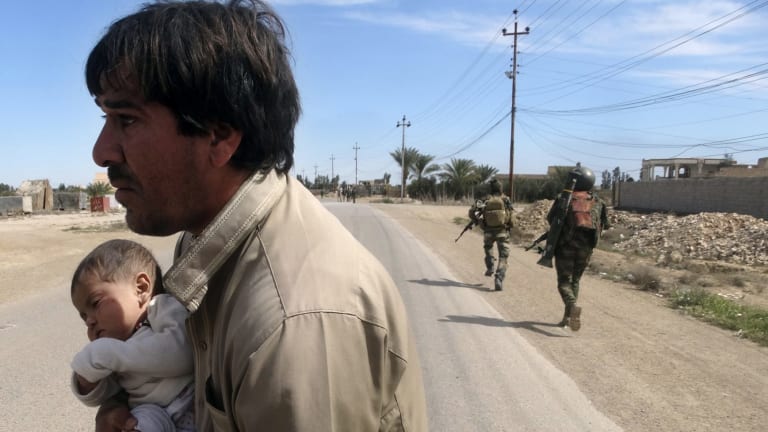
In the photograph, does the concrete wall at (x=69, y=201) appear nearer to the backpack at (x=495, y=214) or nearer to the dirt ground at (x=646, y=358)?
the dirt ground at (x=646, y=358)

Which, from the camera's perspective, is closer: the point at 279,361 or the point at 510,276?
the point at 279,361

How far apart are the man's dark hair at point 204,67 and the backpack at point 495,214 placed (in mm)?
9753

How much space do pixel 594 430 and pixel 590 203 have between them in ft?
14.5

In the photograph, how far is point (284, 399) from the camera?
95cm

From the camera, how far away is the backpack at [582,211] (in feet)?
25.8

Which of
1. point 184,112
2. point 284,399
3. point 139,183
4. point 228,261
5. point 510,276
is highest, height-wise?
point 184,112

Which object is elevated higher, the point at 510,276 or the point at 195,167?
the point at 195,167

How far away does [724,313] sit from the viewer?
896 centimetres

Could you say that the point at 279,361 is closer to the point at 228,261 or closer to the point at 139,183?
the point at 228,261

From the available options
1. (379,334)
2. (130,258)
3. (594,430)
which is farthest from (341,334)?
(594,430)

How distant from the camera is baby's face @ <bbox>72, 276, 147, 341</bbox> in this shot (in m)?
1.77

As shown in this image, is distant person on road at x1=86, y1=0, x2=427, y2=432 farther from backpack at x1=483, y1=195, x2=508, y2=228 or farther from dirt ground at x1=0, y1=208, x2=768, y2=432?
backpack at x1=483, y1=195, x2=508, y2=228

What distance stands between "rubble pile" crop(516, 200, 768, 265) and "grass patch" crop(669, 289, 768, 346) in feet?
24.7

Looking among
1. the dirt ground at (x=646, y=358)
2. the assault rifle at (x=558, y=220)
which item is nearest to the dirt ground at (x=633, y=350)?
the dirt ground at (x=646, y=358)
